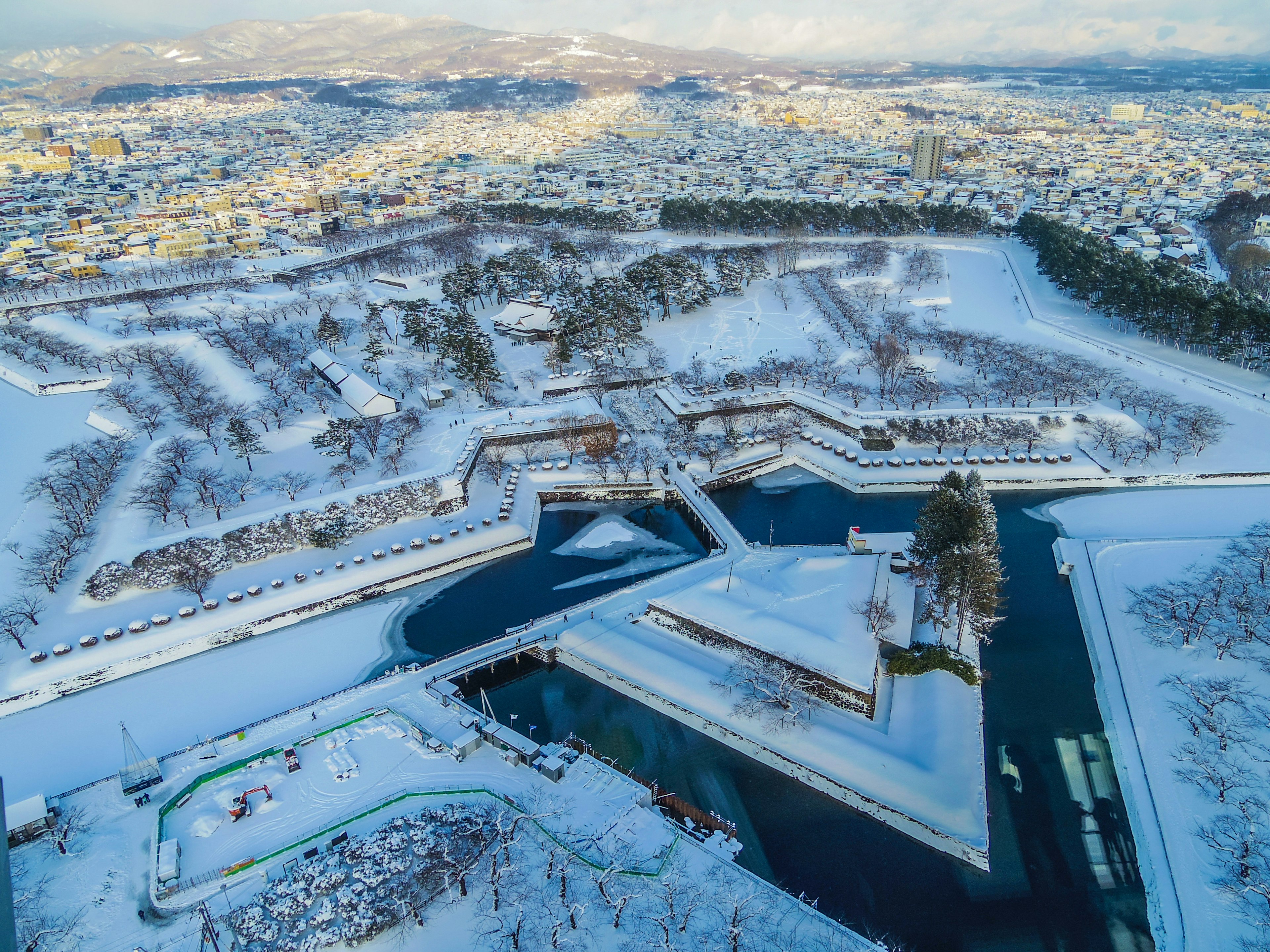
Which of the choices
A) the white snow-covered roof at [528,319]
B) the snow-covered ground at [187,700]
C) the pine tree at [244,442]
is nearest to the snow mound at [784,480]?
the snow-covered ground at [187,700]

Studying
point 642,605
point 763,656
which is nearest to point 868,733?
point 763,656

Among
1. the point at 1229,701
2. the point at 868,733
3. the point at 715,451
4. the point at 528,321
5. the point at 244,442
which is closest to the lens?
the point at 868,733

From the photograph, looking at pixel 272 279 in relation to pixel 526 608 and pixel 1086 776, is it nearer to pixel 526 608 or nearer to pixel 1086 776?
pixel 526 608

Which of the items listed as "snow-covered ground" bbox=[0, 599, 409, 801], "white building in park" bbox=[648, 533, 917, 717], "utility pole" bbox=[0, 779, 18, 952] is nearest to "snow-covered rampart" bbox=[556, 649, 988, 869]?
"white building in park" bbox=[648, 533, 917, 717]

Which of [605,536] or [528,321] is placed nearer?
[605,536]

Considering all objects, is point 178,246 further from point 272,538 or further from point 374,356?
point 272,538

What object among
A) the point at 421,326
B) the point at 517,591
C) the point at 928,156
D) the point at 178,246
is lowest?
the point at 517,591

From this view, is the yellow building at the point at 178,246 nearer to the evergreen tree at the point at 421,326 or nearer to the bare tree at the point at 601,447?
the evergreen tree at the point at 421,326
